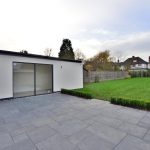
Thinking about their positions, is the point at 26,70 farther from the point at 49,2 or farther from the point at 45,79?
the point at 49,2

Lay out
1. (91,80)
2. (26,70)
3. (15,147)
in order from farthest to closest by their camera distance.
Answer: (91,80) → (26,70) → (15,147)

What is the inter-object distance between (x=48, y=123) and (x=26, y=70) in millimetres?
6807

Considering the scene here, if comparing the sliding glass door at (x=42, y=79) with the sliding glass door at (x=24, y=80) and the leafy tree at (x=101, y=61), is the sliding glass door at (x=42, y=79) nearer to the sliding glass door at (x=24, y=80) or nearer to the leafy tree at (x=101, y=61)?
the sliding glass door at (x=24, y=80)

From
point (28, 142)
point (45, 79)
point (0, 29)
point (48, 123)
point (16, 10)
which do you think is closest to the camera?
point (28, 142)

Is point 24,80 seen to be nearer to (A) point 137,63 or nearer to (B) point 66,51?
(B) point 66,51

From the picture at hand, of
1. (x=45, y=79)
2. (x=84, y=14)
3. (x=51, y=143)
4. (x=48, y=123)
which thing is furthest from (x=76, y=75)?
(x=51, y=143)

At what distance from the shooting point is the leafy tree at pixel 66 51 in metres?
23.9

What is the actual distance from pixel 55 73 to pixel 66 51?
16.2 meters

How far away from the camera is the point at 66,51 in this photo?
24219 millimetres

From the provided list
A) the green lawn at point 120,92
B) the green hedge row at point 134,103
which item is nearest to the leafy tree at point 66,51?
the green lawn at point 120,92

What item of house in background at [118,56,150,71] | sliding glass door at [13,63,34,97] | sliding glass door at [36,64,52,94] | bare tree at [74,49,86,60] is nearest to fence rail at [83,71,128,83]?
sliding glass door at [36,64,52,94]

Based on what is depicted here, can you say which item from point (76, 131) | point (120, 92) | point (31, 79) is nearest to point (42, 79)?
point (31, 79)

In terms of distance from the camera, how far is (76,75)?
10.3 metres

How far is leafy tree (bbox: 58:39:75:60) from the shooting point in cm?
2389
